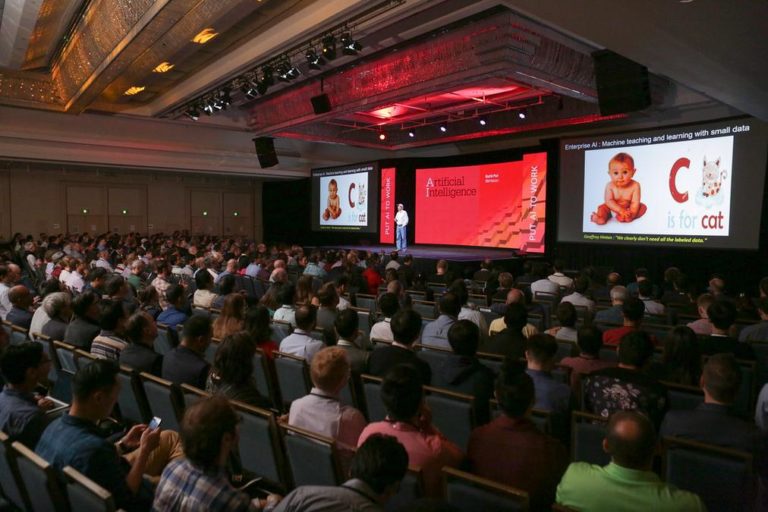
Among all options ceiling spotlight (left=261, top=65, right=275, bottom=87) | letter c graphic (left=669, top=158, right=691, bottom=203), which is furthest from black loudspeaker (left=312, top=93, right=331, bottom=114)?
letter c graphic (left=669, top=158, right=691, bottom=203)

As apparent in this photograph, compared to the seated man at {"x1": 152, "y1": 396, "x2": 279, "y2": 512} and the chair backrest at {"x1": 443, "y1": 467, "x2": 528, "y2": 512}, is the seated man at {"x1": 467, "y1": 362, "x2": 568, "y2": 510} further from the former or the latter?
the seated man at {"x1": 152, "y1": 396, "x2": 279, "y2": 512}

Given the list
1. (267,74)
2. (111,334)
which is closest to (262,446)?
(111,334)

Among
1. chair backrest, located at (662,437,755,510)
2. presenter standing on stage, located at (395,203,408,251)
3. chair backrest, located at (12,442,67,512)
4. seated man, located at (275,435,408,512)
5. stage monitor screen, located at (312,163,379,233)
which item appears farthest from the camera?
stage monitor screen, located at (312,163,379,233)

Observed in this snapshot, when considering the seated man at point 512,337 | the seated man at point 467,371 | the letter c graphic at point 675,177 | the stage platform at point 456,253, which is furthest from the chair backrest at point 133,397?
the letter c graphic at point 675,177

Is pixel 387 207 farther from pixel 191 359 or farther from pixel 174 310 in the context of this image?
pixel 191 359

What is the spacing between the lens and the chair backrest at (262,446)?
2473 mm

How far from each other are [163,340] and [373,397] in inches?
90.0

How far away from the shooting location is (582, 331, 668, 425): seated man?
2877 millimetres

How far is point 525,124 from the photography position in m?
13.2

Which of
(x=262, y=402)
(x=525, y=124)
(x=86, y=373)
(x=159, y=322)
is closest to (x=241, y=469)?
(x=262, y=402)

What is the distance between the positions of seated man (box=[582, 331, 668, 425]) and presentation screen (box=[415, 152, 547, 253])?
10108mm

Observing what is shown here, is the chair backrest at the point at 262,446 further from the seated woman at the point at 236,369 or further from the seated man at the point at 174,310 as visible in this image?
the seated man at the point at 174,310

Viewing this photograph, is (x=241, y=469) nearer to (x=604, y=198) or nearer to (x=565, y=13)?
(x=565, y=13)

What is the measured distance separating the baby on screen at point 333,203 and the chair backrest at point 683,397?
16068 millimetres
